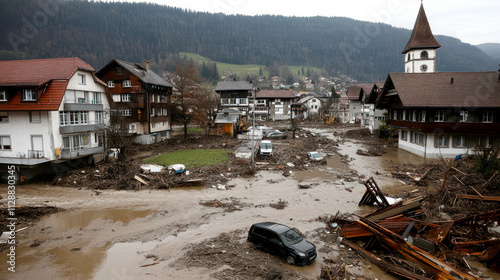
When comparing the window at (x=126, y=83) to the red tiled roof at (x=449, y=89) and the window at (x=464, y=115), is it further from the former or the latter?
the window at (x=464, y=115)

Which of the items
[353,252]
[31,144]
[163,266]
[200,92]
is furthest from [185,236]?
[200,92]

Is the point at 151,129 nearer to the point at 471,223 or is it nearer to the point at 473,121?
the point at 471,223

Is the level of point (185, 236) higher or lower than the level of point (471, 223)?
lower

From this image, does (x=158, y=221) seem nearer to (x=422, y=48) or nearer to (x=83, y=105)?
(x=83, y=105)

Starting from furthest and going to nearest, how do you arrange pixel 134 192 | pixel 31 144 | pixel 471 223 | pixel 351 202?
pixel 31 144 < pixel 134 192 < pixel 351 202 < pixel 471 223

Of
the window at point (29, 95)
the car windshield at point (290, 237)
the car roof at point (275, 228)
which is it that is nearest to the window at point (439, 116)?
the car windshield at point (290, 237)

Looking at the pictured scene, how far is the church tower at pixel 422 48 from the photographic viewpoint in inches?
2052

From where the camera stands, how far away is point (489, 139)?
31781mm

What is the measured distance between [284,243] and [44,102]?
78.4 ft

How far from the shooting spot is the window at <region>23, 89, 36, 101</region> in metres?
23.6

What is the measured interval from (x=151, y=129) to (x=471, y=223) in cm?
3989

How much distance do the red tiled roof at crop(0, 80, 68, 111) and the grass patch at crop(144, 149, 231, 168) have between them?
416 inches

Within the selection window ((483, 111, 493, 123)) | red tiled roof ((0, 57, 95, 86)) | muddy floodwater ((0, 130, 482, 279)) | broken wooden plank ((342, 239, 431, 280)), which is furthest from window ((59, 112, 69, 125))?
window ((483, 111, 493, 123))

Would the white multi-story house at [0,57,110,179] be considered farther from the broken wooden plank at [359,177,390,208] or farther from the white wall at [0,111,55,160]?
the broken wooden plank at [359,177,390,208]
